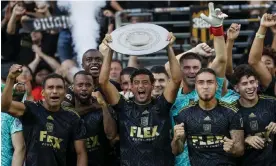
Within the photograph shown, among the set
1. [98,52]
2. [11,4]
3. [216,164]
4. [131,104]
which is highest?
[11,4]

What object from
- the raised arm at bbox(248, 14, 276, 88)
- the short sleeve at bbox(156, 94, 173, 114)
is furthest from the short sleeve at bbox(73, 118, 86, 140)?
the raised arm at bbox(248, 14, 276, 88)

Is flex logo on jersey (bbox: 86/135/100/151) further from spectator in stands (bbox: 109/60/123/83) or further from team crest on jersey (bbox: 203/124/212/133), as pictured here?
spectator in stands (bbox: 109/60/123/83)

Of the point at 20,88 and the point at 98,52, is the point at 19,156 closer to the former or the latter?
the point at 20,88

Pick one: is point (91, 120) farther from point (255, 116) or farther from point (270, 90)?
point (270, 90)

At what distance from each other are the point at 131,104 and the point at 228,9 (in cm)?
411

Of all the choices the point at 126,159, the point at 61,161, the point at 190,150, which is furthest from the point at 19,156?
the point at 190,150

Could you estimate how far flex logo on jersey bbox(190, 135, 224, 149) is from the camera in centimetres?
809

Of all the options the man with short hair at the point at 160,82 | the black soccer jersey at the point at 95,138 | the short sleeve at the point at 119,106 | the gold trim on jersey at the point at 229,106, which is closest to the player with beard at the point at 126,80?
the man with short hair at the point at 160,82

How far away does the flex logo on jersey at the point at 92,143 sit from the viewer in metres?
8.70

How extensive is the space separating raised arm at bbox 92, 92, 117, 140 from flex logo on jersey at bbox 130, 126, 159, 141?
0.24m

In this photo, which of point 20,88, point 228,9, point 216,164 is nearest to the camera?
point 216,164

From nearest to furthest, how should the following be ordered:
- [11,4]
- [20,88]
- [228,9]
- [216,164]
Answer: [216,164]
[20,88]
[228,9]
[11,4]

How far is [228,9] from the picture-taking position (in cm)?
1207

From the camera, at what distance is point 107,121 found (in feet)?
27.8
